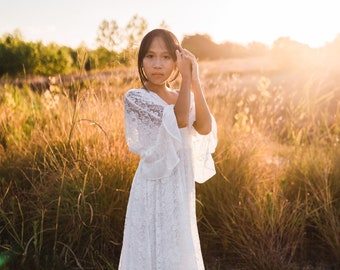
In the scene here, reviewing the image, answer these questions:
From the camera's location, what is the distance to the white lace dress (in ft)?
6.51

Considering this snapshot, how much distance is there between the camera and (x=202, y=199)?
3582 millimetres

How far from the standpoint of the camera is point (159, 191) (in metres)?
2.06

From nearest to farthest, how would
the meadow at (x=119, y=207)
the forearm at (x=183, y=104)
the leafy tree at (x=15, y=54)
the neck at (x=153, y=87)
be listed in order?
the forearm at (x=183, y=104) → the neck at (x=153, y=87) → the meadow at (x=119, y=207) → the leafy tree at (x=15, y=54)

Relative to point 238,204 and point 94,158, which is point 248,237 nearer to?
point 238,204

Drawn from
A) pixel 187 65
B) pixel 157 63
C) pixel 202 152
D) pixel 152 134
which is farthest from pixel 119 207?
pixel 187 65

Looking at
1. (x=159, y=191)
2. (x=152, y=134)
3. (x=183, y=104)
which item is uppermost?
(x=183, y=104)

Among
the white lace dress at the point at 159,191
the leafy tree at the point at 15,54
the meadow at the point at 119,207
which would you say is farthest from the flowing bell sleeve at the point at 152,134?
the leafy tree at the point at 15,54

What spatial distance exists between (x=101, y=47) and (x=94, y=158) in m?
1.66

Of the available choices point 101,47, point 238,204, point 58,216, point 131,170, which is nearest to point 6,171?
point 58,216

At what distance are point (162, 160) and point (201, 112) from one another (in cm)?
28

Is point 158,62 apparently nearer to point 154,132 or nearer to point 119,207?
point 154,132

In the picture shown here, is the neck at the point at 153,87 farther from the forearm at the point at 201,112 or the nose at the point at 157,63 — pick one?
the forearm at the point at 201,112

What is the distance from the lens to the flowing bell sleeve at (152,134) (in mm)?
1912

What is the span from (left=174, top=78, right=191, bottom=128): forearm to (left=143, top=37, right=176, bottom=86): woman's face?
196 mm
